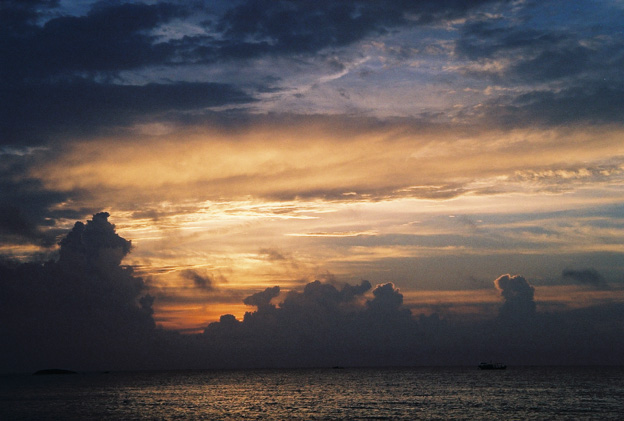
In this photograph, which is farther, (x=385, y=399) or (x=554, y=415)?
(x=385, y=399)

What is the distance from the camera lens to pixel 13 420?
120125mm

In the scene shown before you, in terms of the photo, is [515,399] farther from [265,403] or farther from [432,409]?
[265,403]

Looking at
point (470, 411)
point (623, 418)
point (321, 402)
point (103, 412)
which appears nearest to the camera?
point (623, 418)

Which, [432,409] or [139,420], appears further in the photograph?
[432,409]

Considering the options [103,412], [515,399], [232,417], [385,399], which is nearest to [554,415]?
[515,399]

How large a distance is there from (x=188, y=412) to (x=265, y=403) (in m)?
26.7

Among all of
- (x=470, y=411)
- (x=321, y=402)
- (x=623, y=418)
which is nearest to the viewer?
(x=623, y=418)

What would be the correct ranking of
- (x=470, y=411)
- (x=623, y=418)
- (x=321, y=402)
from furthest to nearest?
(x=321, y=402) → (x=470, y=411) → (x=623, y=418)

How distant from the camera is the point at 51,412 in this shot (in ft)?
451

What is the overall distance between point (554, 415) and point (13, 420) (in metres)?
113

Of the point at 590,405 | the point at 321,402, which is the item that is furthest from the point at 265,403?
the point at 590,405

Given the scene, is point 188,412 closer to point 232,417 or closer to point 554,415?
point 232,417

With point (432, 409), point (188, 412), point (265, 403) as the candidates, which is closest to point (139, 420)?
point (188, 412)

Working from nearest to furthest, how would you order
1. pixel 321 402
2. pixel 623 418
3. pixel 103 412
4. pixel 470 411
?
pixel 623 418
pixel 470 411
pixel 103 412
pixel 321 402
